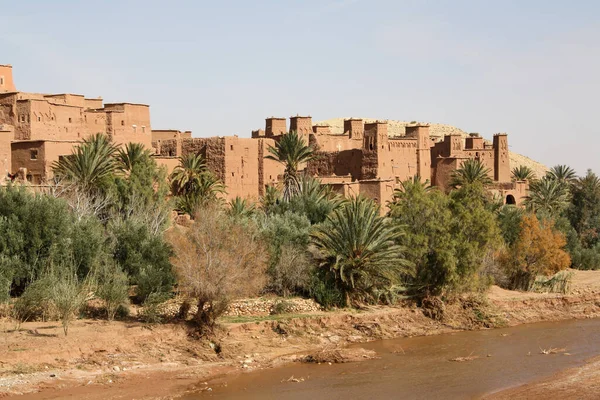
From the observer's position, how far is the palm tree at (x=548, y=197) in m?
45.5

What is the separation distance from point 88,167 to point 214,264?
1004cm

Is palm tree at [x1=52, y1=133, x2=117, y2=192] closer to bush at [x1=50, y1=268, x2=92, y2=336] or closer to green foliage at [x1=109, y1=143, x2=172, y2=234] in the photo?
green foliage at [x1=109, y1=143, x2=172, y2=234]

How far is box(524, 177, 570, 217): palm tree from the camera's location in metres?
45.5

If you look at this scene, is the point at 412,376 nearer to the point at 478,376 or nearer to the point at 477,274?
the point at 478,376

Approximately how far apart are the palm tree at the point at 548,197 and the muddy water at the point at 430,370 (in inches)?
777

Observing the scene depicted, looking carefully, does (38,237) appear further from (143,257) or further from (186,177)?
(186,177)

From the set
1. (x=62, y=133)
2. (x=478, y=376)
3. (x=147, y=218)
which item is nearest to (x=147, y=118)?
(x=62, y=133)

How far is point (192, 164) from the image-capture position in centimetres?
3475

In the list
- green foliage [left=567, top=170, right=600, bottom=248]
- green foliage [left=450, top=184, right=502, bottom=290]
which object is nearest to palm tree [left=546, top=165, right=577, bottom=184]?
green foliage [left=567, top=170, right=600, bottom=248]

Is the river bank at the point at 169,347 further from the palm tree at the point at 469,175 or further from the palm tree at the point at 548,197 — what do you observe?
the palm tree at the point at 548,197

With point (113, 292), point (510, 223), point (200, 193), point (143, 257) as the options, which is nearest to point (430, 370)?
point (113, 292)

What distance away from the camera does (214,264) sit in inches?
819

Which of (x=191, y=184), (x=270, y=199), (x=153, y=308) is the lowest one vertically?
(x=153, y=308)

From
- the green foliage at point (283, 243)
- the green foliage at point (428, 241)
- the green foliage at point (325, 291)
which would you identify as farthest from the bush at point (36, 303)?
the green foliage at point (428, 241)
